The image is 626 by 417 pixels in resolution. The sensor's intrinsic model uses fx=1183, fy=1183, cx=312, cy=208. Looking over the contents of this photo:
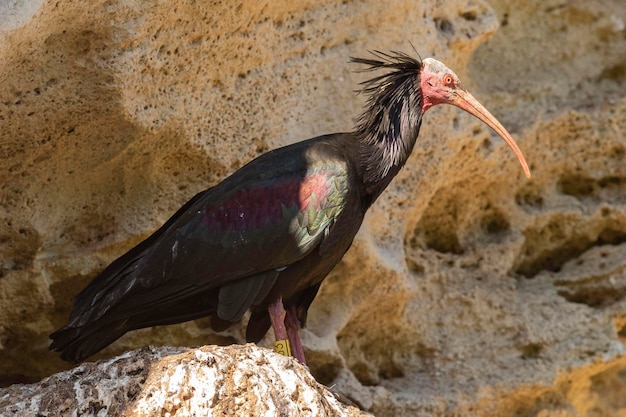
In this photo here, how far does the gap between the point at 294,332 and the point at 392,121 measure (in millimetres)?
1204

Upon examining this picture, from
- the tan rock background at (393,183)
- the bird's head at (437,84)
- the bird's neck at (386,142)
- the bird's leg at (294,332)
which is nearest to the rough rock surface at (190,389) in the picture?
the bird's leg at (294,332)

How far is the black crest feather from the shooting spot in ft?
19.5

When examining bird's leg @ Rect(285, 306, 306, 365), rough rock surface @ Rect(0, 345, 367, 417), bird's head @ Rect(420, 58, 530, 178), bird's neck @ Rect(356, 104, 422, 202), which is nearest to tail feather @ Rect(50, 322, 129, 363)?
rough rock surface @ Rect(0, 345, 367, 417)

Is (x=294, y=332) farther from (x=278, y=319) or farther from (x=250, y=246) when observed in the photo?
(x=250, y=246)

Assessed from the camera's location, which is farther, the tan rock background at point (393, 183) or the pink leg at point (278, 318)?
the tan rock background at point (393, 183)

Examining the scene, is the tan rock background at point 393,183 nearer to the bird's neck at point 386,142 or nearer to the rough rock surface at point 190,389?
the bird's neck at point 386,142

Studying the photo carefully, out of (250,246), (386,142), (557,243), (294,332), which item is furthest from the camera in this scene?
(557,243)

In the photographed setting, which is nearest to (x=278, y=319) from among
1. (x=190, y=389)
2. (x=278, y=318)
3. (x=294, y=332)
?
(x=278, y=318)

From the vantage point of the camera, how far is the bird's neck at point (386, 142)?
591 cm

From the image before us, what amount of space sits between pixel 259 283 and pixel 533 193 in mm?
2443

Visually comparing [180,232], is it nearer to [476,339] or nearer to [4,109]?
[4,109]

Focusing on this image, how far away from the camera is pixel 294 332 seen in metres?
6.15

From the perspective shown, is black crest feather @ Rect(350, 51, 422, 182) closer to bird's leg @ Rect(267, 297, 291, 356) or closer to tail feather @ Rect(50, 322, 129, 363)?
bird's leg @ Rect(267, 297, 291, 356)

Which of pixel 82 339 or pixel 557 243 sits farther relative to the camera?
pixel 557 243
